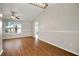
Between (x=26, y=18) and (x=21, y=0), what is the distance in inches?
52.9

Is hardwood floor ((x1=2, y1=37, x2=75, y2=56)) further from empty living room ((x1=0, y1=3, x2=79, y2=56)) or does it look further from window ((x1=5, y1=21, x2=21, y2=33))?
window ((x1=5, y1=21, x2=21, y2=33))

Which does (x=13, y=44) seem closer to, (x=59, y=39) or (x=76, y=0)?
(x=59, y=39)

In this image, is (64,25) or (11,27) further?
(64,25)

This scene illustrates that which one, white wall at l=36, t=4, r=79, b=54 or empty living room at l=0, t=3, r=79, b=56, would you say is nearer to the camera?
empty living room at l=0, t=3, r=79, b=56

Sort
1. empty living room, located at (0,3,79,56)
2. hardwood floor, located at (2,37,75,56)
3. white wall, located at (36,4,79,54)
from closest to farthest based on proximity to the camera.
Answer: empty living room, located at (0,3,79,56) < hardwood floor, located at (2,37,75,56) < white wall, located at (36,4,79,54)

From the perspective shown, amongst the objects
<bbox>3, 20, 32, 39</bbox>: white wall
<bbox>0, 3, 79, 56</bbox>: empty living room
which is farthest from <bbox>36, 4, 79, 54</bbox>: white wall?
<bbox>3, 20, 32, 39</bbox>: white wall

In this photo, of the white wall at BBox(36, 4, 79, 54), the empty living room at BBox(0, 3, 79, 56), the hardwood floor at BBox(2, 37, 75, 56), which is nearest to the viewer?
the empty living room at BBox(0, 3, 79, 56)

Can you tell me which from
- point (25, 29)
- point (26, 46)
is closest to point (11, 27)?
point (25, 29)

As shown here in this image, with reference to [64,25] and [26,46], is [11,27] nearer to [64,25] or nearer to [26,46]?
[26,46]

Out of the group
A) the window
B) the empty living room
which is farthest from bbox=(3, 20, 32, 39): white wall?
the window

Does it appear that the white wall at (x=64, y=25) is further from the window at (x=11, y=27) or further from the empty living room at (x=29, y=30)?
the window at (x=11, y=27)

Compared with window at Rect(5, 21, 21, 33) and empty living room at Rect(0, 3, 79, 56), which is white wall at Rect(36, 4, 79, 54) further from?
window at Rect(5, 21, 21, 33)

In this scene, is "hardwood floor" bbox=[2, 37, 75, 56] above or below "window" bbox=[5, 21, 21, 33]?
below

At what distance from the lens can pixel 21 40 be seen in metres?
2.91
